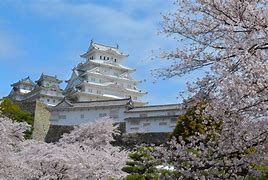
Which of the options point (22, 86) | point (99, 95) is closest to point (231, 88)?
point (99, 95)

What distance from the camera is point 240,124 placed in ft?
14.9

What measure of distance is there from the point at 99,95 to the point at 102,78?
2.83 m

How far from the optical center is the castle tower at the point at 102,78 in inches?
1614

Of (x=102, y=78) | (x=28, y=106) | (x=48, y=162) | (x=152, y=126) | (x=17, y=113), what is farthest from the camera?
(x=102, y=78)

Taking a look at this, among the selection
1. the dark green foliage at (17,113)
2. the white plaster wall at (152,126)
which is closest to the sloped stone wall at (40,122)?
the dark green foliage at (17,113)

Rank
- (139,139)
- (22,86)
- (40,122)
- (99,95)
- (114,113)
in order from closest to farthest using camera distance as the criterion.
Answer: (139,139) → (40,122) → (114,113) → (99,95) → (22,86)

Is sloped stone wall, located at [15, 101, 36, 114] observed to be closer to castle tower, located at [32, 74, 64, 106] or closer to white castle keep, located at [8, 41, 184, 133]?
white castle keep, located at [8, 41, 184, 133]

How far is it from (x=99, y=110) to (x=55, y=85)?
1597cm

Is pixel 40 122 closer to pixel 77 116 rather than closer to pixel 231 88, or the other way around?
pixel 77 116

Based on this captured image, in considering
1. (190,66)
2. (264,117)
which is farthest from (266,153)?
(190,66)

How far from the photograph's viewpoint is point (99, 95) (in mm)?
41094

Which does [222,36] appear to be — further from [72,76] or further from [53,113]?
[72,76]

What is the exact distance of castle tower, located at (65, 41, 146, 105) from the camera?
41.0 metres

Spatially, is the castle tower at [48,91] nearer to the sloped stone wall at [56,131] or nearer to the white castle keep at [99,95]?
the white castle keep at [99,95]
